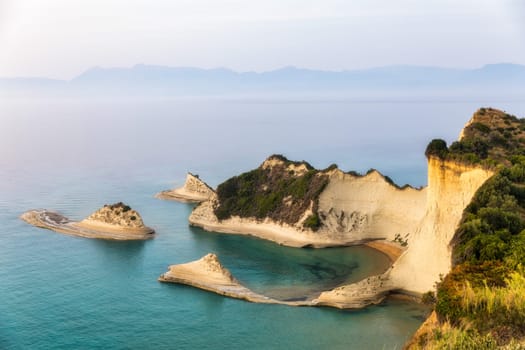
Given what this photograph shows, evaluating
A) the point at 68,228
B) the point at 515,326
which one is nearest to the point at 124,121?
the point at 68,228

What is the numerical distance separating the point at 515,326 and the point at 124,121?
593ft

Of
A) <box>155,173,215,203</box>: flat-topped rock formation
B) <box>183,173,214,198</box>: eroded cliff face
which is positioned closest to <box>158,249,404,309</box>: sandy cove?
<box>155,173,215,203</box>: flat-topped rock formation

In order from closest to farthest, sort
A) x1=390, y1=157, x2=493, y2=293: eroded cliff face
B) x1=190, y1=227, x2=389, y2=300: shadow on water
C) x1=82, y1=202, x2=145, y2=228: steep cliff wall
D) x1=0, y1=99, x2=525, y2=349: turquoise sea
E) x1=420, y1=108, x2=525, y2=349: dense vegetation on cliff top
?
x1=420, y1=108, x2=525, y2=349: dense vegetation on cliff top → x1=0, y1=99, x2=525, y2=349: turquoise sea → x1=390, y1=157, x2=493, y2=293: eroded cliff face → x1=190, y1=227, x2=389, y2=300: shadow on water → x1=82, y1=202, x2=145, y2=228: steep cliff wall

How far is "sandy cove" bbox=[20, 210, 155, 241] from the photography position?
4928 centimetres

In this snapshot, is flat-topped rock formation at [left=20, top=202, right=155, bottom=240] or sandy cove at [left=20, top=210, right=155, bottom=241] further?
flat-topped rock formation at [left=20, top=202, right=155, bottom=240]

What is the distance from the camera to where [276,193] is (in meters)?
53.0

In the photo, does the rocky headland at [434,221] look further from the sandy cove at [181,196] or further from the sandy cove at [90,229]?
the sandy cove at [181,196]

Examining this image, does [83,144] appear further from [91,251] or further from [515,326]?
[515,326]

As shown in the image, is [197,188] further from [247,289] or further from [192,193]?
[247,289]

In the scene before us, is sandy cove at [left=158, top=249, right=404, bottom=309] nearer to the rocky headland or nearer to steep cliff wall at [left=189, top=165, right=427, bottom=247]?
the rocky headland

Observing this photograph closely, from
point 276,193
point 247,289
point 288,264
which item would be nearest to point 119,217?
point 276,193

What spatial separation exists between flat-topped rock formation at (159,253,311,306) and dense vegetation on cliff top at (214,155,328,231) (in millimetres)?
12023

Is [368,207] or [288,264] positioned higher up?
[368,207]

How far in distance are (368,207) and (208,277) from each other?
16.2 m
